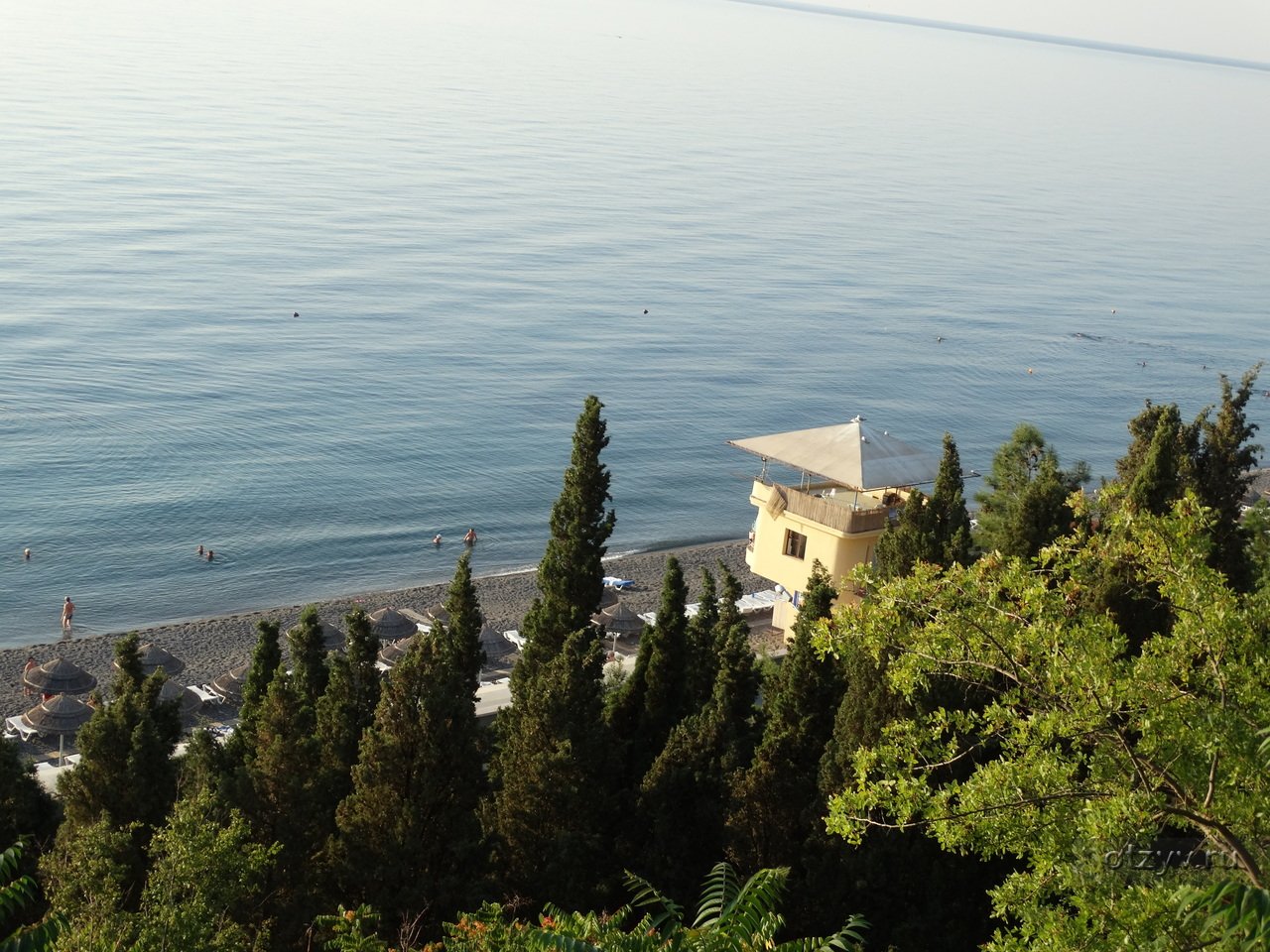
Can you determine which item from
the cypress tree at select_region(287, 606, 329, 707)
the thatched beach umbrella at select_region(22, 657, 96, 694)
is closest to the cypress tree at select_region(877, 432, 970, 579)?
the cypress tree at select_region(287, 606, 329, 707)

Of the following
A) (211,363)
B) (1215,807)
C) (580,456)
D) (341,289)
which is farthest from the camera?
(341,289)

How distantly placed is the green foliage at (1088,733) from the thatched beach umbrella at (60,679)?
1131 inches

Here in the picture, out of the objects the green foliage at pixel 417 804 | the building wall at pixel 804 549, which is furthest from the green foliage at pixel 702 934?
the building wall at pixel 804 549

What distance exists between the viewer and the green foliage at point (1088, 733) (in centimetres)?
982

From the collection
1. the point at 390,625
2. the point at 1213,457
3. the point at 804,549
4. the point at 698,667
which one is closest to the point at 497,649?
the point at 390,625

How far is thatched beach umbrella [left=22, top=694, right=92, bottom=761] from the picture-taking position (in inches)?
1308

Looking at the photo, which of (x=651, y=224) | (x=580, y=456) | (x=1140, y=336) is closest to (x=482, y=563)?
(x=580, y=456)

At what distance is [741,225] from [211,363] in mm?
57321

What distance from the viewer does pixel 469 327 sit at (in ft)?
262

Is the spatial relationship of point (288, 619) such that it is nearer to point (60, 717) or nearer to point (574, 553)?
point (60, 717)

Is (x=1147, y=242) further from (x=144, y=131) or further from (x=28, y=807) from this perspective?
(x=28, y=807)

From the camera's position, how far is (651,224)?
113188 mm

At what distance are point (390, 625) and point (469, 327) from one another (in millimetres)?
40896

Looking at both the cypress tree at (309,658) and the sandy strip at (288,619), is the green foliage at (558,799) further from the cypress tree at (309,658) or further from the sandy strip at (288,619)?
the sandy strip at (288,619)
